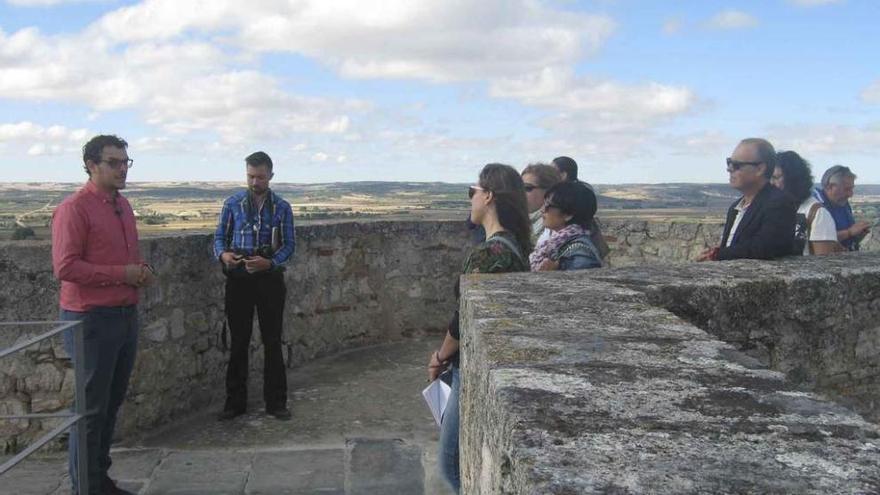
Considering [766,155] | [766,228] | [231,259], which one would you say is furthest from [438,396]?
[766,155]

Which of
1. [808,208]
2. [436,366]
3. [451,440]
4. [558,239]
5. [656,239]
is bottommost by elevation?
[451,440]

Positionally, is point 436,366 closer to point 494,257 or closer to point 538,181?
point 494,257

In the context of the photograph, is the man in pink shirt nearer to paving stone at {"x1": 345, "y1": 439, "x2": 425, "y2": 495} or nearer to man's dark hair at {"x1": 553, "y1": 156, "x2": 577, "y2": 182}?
paving stone at {"x1": 345, "y1": 439, "x2": 425, "y2": 495}

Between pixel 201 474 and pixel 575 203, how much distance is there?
240 cm

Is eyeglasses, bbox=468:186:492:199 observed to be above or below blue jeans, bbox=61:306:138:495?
above

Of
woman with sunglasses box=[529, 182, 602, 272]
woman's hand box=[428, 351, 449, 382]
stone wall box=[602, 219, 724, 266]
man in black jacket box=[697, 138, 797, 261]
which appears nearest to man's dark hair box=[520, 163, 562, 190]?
woman with sunglasses box=[529, 182, 602, 272]

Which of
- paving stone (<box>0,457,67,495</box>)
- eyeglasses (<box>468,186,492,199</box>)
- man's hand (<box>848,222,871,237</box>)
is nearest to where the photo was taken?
eyeglasses (<box>468,186,492,199</box>)

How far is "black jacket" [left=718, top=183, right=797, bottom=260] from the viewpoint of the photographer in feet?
12.7

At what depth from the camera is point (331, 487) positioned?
3834mm

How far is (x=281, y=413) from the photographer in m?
4.88

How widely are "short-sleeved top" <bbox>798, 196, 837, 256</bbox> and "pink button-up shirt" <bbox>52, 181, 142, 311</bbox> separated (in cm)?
390

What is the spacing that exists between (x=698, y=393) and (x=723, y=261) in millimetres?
2375

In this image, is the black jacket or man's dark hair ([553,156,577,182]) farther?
man's dark hair ([553,156,577,182])

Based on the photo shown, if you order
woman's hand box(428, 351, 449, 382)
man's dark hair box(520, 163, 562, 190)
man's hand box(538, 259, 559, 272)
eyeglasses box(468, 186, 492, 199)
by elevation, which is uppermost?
man's dark hair box(520, 163, 562, 190)
